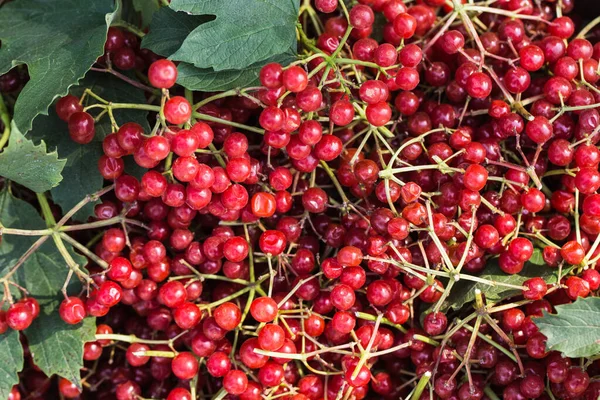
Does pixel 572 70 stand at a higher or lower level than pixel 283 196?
higher

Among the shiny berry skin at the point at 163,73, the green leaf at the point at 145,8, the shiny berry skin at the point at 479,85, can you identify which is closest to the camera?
the shiny berry skin at the point at 163,73

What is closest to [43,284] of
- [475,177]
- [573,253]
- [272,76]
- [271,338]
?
[271,338]

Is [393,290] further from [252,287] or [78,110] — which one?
[78,110]

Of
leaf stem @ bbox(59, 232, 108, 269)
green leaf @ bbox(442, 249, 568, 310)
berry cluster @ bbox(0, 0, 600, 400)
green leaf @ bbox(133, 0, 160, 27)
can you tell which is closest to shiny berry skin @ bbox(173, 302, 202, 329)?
berry cluster @ bbox(0, 0, 600, 400)

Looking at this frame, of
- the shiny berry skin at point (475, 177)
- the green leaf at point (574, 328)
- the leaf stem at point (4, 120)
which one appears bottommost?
the green leaf at point (574, 328)

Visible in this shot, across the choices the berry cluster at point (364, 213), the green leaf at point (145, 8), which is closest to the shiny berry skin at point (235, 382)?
the berry cluster at point (364, 213)

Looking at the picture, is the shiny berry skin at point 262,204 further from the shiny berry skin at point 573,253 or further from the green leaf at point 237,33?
the shiny berry skin at point 573,253

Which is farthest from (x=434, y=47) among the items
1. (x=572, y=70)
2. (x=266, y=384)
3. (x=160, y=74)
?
(x=266, y=384)
